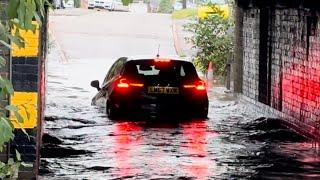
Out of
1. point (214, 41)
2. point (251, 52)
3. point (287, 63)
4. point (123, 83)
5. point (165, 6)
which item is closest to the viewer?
point (123, 83)

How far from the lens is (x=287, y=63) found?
1642cm

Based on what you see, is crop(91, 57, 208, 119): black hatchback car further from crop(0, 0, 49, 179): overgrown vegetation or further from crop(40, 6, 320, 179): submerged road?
crop(0, 0, 49, 179): overgrown vegetation

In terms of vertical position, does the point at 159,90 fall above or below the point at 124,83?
below

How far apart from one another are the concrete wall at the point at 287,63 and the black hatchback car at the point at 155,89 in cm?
177

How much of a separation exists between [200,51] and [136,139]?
43.6 feet

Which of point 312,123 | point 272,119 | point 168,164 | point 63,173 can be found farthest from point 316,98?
point 63,173

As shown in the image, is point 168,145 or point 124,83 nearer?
point 168,145

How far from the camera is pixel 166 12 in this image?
6262 centimetres

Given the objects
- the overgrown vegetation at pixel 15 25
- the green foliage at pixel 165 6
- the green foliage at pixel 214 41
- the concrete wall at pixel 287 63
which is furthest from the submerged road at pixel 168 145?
the green foliage at pixel 165 6

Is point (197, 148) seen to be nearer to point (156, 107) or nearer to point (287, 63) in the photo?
point (156, 107)

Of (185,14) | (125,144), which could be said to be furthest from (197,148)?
(185,14)

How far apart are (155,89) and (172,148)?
2848 millimetres

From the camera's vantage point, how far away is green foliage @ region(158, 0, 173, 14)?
6322cm

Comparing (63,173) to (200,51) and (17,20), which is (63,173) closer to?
(17,20)
